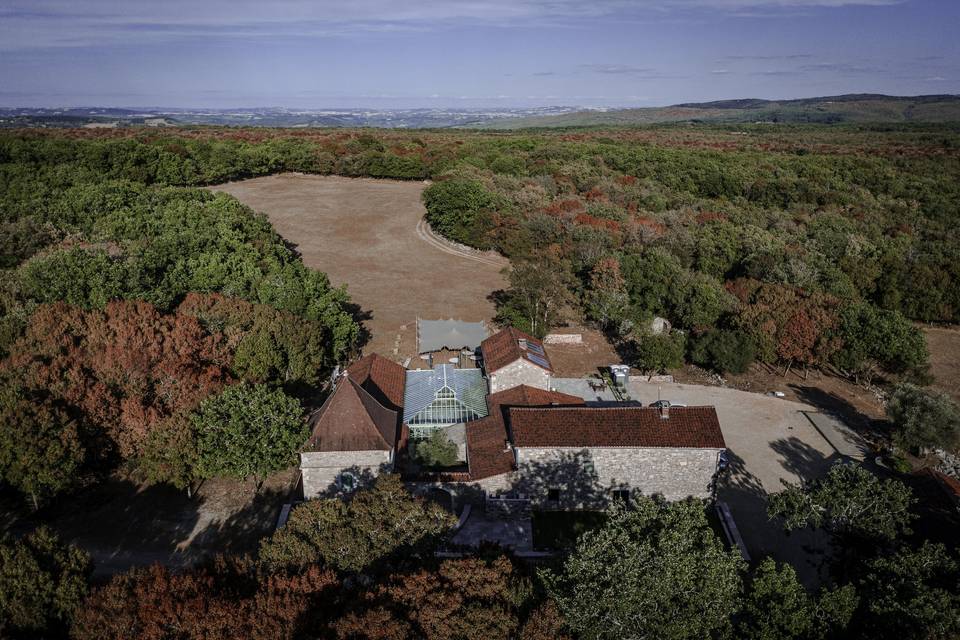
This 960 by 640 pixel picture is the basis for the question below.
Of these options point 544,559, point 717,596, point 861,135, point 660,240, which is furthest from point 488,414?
point 861,135

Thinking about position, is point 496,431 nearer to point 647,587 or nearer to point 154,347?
point 647,587

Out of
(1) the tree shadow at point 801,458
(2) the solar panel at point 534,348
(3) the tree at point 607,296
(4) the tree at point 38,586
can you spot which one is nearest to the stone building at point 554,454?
(2) the solar panel at point 534,348

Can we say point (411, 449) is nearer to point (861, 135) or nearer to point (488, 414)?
point (488, 414)

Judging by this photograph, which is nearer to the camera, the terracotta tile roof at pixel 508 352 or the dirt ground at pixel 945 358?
the terracotta tile roof at pixel 508 352

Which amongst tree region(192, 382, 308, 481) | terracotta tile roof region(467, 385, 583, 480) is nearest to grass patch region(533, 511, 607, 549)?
terracotta tile roof region(467, 385, 583, 480)

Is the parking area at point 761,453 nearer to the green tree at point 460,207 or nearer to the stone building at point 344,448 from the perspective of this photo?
the stone building at point 344,448
